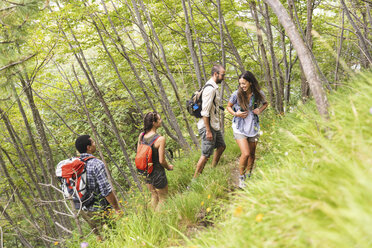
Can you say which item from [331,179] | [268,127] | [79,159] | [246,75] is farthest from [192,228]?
[268,127]

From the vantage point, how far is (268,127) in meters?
5.43

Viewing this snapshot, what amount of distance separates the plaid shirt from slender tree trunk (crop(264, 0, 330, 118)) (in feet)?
8.96

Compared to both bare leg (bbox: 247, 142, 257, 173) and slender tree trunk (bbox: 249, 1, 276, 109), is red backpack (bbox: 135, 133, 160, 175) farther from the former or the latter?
slender tree trunk (bbox: 249, 1, 276, 109)

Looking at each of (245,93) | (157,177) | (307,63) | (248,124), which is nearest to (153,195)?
(157,177)

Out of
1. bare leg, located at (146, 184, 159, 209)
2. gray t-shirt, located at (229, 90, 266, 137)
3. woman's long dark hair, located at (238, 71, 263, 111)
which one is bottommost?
bare leg, located at (146, 184, 159, 209)

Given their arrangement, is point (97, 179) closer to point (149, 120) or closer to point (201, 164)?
point (149, 120)

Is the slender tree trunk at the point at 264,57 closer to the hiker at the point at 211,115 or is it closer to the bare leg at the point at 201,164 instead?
the hiker at the point at 211,115

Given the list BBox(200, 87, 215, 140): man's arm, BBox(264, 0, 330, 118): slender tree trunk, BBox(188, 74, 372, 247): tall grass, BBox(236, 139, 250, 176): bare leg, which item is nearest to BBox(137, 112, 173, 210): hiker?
BBox(200, 87, 215, 140): man's arm

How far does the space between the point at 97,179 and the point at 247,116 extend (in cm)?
229

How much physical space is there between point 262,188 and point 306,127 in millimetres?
1151

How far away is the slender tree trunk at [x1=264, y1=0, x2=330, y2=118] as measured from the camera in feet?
7.13

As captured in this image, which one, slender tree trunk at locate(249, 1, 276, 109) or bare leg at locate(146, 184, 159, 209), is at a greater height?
slender tree trunk at locate(249, 1, 276, 109)

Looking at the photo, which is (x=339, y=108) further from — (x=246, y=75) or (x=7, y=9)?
(x=7, y=9)

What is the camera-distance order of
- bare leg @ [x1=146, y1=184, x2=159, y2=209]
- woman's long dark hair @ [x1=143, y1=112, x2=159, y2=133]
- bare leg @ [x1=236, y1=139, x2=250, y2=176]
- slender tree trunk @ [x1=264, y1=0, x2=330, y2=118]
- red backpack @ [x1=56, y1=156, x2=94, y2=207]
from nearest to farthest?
1. slender tree trunk @ [x1=264, y1=0, x2=330, y2=118]
2. red backpack @ [x1=56, y1=156, x2=94, y2=207]
3. bare leg @ [x1=236, y1=139, x2=250, y2=176]
4. woman's long dark hair @ [x1=143, y1=112, x2=159, y2=133]
5. bare leg @ [x1=146, y1=184, x2=159, y2=209]
